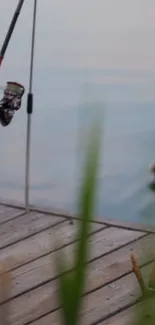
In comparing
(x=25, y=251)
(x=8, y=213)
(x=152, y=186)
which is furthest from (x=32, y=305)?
(x=152, y=186)

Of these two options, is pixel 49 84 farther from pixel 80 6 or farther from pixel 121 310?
pixel 121 310

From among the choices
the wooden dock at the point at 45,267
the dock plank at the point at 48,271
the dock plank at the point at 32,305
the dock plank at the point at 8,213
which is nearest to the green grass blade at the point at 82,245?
the wooden dock at the point at 45,267

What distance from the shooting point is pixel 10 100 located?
6.45 feet

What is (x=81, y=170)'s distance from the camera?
164mm

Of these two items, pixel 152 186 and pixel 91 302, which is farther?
pixel 91 302

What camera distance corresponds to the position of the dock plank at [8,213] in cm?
216

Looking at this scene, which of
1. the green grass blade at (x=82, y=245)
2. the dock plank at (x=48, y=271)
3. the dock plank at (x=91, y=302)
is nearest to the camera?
the green grass blade at (x=82, y=245)

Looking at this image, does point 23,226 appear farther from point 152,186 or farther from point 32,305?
point 152,186

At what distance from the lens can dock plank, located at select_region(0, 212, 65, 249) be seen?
1.99 metres

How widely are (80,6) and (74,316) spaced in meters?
1.93

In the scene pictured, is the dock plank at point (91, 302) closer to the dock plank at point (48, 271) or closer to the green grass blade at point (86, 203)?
the dock plank at point (48, 271)

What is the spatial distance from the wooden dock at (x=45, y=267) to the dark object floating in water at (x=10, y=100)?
12.2 inches

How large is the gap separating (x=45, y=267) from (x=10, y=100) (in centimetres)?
48

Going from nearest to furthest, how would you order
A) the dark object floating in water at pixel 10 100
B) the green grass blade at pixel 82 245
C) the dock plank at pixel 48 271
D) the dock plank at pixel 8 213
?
the green grass blade at pixel 82 245
the dock plank at pixel 48 271
the dark object floating in water at pixel 10 100
the dock plank at pixel 8 213
